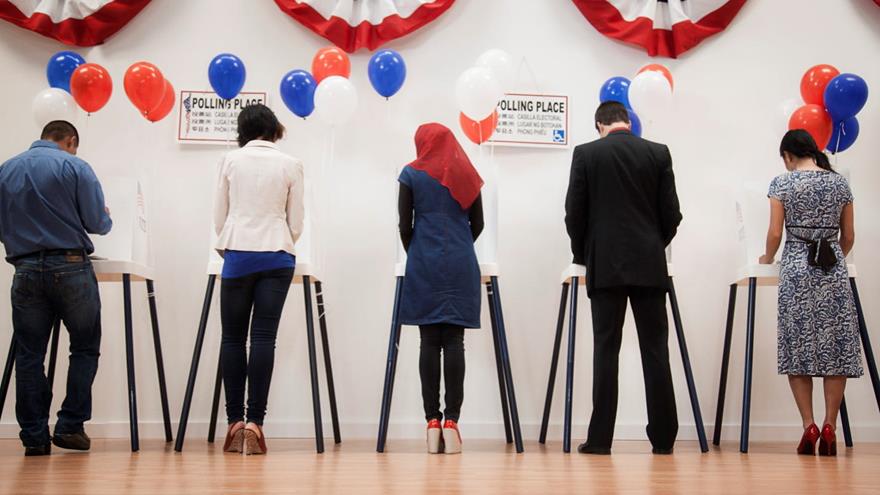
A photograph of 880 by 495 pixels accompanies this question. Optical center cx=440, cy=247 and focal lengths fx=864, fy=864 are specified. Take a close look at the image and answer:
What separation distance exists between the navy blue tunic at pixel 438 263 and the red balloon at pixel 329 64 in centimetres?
94

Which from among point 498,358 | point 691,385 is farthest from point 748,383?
point 498,358

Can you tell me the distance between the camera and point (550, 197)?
450 cm

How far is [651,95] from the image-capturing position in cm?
397

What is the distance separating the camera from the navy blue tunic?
3.30 meters

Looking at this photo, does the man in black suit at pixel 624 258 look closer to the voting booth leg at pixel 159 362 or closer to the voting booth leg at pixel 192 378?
the voting booth leg at pixel 192 378

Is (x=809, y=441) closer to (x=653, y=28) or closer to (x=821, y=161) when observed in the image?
(x=821, y=161)

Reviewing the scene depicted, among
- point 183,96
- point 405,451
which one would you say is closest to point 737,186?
point 405,451

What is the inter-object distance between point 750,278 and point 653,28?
4.87 feet

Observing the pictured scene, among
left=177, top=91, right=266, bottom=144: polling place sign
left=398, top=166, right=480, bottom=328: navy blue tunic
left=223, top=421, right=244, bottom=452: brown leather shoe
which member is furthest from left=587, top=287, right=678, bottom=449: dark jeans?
left=177, top=91, right=266, bottom=144: polling place sign

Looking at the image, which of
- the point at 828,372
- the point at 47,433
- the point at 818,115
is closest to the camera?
the point at 47,433

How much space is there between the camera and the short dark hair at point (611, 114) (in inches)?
136

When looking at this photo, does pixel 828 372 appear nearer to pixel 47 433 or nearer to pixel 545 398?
pixel 545 398

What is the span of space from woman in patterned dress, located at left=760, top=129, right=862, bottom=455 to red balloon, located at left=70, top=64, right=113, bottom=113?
3.02 metres

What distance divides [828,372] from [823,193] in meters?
0.73
